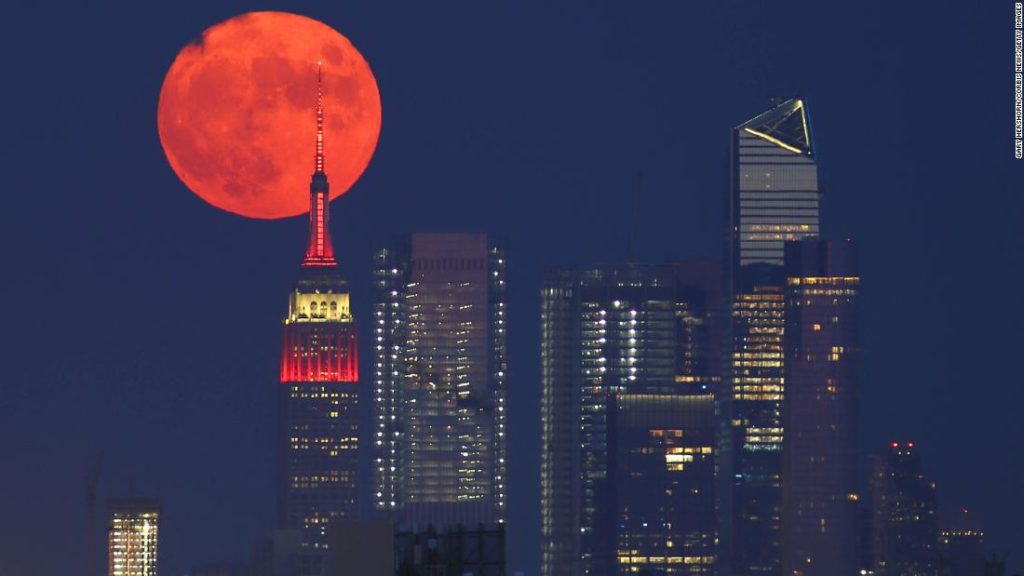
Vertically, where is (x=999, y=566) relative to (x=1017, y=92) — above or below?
below

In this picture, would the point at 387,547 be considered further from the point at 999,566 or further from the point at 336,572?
the point at 999,566

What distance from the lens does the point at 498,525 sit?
2943 inches

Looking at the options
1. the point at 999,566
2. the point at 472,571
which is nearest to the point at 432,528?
the point at 472,571

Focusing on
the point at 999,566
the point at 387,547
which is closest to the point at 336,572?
the point at 387,547

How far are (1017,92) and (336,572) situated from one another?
12535 cm

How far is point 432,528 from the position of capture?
74000 millimetres

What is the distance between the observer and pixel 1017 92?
19062 cm

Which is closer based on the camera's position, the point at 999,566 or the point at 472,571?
the point at 472,571

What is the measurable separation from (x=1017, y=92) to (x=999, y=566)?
27.5 meters

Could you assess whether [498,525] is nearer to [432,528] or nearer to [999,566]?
[432,528]

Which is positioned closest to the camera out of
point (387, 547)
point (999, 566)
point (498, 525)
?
point (387, 547)

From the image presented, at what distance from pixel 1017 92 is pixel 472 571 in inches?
4797

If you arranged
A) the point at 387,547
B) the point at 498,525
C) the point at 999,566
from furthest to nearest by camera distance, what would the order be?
the point at 999,566 → the point at 498,525 → the point at 387,547

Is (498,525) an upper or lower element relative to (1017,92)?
lower
